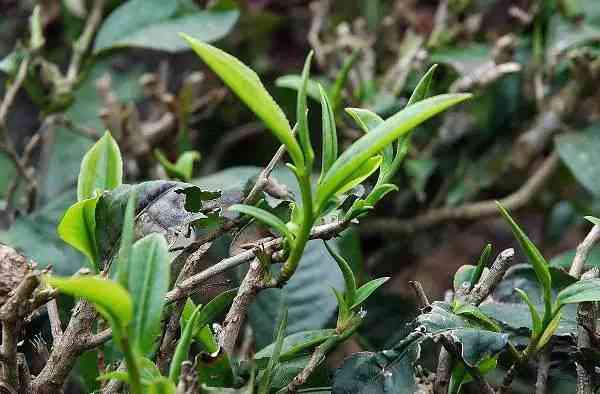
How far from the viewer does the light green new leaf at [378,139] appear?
0.39 meters

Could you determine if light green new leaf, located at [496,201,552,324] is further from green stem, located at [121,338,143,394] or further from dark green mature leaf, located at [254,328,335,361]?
green stem, located at [121,338,143,394]

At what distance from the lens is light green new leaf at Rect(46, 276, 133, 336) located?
0.34 m

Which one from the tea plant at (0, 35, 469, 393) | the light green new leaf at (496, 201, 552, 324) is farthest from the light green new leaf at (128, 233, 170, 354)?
the light green new leaf at (496, 201, 552, 324)

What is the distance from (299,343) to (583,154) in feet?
1.83

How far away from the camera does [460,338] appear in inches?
18.4

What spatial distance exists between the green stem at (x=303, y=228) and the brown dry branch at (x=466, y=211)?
24.1 inches

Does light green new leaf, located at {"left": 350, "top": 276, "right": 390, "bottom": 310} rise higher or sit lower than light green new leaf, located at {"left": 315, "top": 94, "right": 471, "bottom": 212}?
lower

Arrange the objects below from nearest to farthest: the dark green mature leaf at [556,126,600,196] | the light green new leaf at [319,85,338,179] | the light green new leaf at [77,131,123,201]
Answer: the light green new leaf at [319,85,338,179] < the light green new leaf at [77,131,123,201] < the dark green mature leaf at [556,126,600,196]

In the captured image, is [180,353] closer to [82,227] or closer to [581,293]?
[82,227]

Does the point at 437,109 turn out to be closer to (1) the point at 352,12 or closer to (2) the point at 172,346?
(2) the point at 172,346

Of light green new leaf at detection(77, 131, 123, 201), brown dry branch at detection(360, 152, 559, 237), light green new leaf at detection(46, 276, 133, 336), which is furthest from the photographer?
brown dry branch at detection(360, 152, 559, 237)

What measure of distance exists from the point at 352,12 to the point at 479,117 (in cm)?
38

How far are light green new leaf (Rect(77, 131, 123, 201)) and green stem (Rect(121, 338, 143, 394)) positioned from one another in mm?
195

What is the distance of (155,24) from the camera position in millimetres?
946
